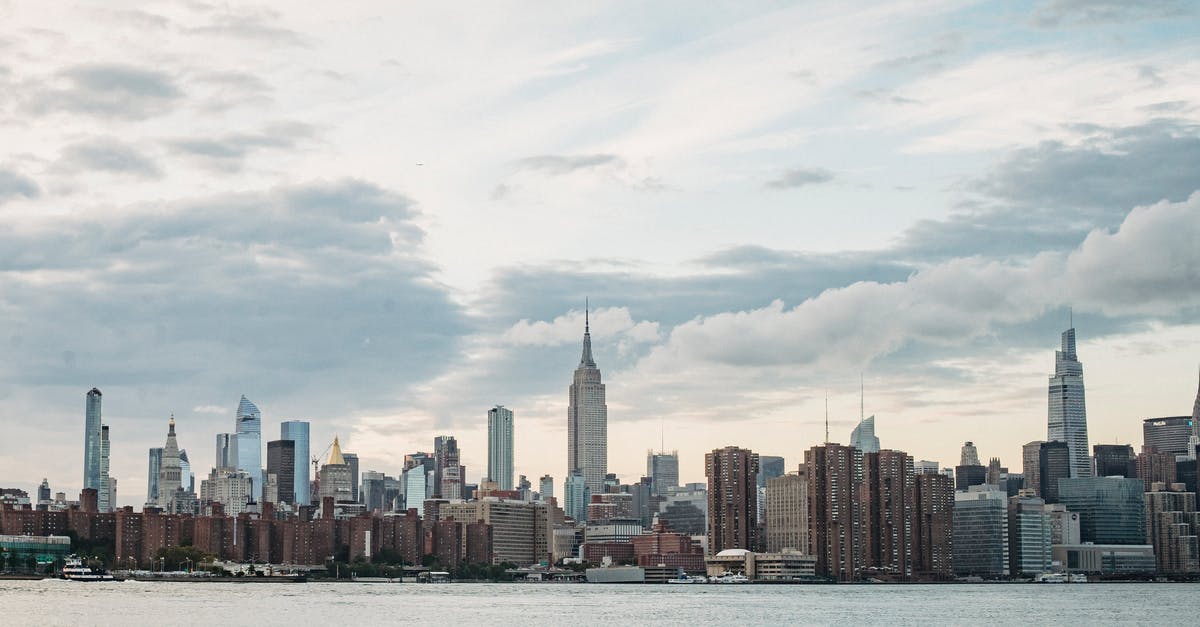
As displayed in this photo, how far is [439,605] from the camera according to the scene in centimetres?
17712

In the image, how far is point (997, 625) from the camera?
14925 cm

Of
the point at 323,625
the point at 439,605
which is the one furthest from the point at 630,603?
the point at 323,625

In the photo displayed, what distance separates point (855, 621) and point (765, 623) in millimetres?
11286

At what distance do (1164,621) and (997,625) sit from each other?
920 inches

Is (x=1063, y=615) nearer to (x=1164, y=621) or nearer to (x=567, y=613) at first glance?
(x=1164, y=621)

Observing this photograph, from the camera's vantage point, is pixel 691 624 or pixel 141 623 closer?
pixel 141 623

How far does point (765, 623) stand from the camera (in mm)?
148625

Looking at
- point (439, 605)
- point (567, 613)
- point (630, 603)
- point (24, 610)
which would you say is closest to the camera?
point (24, 610)

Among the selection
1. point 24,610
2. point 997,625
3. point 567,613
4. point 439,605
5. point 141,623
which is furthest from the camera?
point 439,605

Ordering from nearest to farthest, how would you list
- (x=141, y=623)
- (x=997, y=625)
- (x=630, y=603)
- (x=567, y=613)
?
(x=141, y=623)
(x=997, y=625)
(x=567, y=613)
(x=630, y=603)

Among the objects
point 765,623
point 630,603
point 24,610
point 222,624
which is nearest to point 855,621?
point 765,623

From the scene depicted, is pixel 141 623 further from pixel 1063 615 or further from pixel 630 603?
pixel 1063 615

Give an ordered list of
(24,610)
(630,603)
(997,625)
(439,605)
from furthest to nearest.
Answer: (630,603) < (439,605) < (997,625) < (24,610)

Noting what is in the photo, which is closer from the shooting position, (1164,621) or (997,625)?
(997,625)
